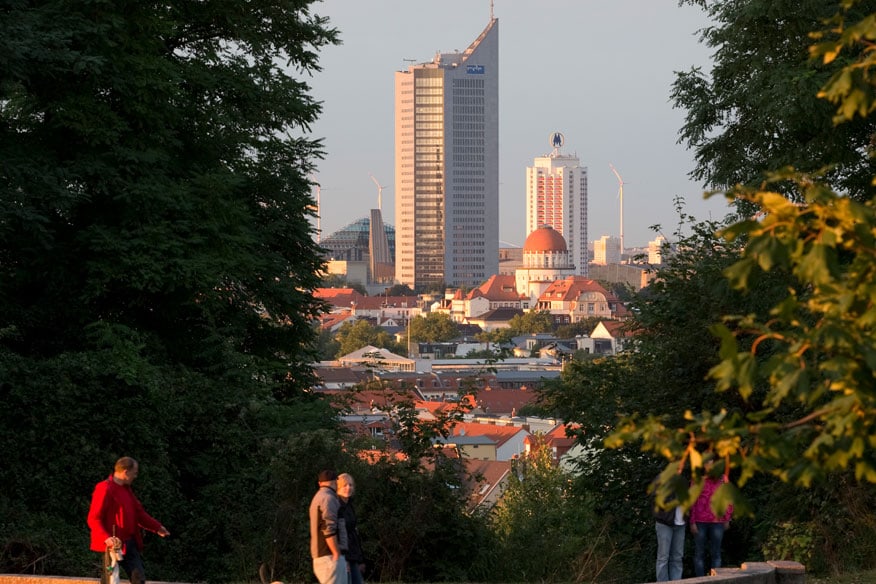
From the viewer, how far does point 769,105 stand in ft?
63.6

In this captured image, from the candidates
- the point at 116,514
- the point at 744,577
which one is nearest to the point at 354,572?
the point at 116,514

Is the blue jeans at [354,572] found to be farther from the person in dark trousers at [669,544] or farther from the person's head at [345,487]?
the person in dark trousers at [669,544]

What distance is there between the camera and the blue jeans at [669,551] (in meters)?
13.2

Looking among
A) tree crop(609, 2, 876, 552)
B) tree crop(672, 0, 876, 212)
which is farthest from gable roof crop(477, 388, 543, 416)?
tree crop(609, 2, 876, 552)

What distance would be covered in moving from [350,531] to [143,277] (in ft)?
30.4

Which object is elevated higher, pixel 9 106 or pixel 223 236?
pixel 9 106

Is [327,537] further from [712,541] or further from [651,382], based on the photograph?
[651,382]

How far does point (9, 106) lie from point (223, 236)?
369 cm

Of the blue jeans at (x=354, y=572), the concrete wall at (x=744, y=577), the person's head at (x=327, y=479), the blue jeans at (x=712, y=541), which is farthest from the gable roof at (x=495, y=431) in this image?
the person's head at (x=327, y=479)

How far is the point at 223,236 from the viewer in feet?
66.2

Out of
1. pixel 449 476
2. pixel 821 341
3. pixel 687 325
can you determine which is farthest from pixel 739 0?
pixel 821 341

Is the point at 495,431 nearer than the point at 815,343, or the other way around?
the point at 815,343

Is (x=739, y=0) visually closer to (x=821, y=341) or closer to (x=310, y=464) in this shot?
(x=310, y=464)

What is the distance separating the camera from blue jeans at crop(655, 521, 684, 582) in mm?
13180
